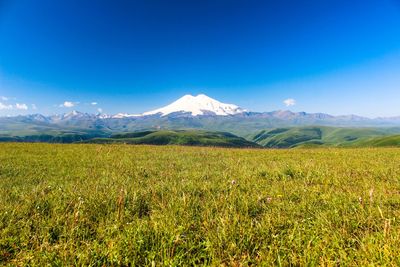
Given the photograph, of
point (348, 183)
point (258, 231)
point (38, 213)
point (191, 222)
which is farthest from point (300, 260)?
point (348, 183)

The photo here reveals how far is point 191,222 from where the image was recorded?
4.28 meters

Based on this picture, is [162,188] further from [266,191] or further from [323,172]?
[323,172]

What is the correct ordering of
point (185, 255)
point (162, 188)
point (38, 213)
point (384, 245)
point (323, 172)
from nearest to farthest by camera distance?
point (384, 245)
point (185, 255)
point (38, 213)
point (162, 188)
point (323, 172)

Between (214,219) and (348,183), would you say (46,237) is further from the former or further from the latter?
(348,183)

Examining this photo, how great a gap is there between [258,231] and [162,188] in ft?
12.3

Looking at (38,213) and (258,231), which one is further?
(38,213)

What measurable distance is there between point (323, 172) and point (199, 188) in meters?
5.38

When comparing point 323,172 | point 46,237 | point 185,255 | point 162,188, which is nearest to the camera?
point 185,255

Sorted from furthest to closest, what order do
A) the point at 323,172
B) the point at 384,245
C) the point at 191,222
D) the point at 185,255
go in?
the point at 323,172 < the point at 191,222 < the point at 185,255 < the point at 384,245

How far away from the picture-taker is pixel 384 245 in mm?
2984

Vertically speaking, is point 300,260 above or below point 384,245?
below

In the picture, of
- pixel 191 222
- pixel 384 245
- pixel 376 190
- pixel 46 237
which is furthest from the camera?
pixel 376 190

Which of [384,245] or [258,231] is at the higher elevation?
[384,245]

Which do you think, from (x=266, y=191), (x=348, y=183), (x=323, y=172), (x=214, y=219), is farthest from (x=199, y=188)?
(x=323, y=172)
